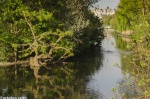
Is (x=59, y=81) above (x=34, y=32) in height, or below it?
below

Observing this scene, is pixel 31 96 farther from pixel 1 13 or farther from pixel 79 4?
pixel 79 4

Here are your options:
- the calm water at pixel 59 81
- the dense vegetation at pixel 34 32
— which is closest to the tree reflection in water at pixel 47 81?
the calm water at pixel 59 81

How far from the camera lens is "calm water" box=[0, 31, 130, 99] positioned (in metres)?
17.8

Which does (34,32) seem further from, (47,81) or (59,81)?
(59,81)

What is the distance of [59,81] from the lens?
22062mm

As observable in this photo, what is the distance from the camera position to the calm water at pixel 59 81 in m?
17.8

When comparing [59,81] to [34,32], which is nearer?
[59,81]

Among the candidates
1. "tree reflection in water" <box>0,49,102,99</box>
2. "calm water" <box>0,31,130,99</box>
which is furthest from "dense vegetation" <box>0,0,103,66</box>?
"calm water" <box>0,31,130,99</box>

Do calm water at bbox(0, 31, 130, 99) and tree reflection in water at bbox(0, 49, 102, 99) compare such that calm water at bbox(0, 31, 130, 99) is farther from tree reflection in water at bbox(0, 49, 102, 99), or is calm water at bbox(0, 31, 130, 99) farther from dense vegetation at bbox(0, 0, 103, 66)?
dense vegetation at bbox(0, 0, 103, 66)

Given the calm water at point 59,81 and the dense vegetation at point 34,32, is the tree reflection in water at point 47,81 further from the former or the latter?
the dense vegetation at point 34,32

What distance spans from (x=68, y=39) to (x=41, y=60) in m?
4.30

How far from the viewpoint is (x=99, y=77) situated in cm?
2353

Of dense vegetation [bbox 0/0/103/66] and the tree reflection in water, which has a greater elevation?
dense vegetation [bbox 0/0/103/66]

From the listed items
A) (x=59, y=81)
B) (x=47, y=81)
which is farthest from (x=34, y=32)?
(x=59, y=81)
